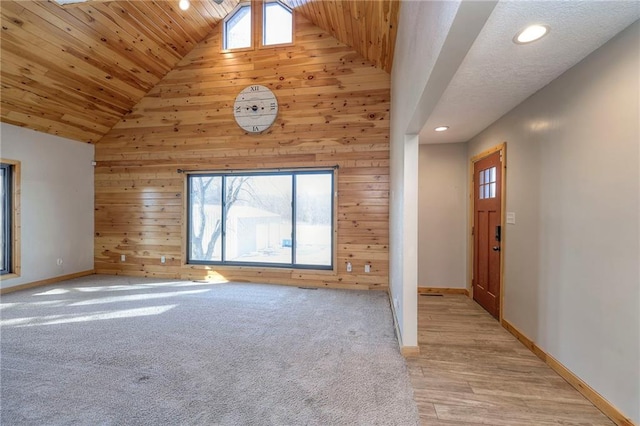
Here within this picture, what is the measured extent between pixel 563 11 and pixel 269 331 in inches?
127

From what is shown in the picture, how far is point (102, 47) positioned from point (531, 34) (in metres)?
5.04

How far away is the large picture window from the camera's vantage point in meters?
4.68

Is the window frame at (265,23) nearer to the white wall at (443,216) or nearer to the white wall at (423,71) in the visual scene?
the white wall at (443,216)

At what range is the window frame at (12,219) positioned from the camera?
4328 mm

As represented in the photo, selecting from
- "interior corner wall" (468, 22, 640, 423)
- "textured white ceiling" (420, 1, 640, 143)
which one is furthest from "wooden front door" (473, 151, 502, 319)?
"textured white ceiling" (420, 1, 640, 143)

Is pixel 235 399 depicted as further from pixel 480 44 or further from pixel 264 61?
pixel 264 61

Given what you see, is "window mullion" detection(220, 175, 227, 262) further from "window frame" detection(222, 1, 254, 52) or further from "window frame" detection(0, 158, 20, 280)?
"window frame" detection(0, 158, 20, 280)

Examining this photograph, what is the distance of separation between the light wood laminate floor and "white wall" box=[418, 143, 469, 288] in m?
1.32

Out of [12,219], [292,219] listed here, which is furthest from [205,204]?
[12,219]

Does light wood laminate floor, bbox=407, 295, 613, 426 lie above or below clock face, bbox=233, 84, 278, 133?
below

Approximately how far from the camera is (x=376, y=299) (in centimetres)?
397

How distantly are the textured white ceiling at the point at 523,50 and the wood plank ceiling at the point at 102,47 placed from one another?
1.38m

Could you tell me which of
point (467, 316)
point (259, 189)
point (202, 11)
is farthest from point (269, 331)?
point (202, 11)

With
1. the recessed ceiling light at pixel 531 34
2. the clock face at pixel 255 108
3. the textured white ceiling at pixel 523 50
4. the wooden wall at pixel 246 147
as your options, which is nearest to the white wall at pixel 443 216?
the wooden wall at pixel 246 147
